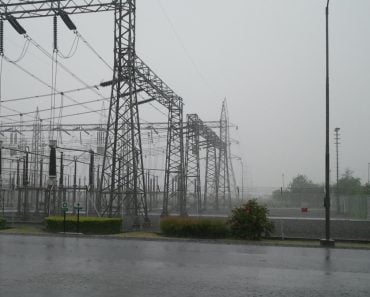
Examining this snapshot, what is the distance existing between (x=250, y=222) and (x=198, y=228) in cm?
243

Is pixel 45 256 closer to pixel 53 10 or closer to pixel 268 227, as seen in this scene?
pixel 268 227

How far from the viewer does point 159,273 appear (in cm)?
1166

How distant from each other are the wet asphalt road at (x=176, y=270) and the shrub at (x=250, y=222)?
3.29m

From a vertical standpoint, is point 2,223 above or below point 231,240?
above

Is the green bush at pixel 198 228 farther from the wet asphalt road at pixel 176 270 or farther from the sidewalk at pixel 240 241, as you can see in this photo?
the wet asphalt road at pixel 176 270

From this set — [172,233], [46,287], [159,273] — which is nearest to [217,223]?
[172,233]

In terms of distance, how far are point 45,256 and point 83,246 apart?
3.44 meters

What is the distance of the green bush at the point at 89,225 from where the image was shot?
943 inches

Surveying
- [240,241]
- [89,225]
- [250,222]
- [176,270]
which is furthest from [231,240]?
[176,270]

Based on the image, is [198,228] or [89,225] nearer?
[198,228]

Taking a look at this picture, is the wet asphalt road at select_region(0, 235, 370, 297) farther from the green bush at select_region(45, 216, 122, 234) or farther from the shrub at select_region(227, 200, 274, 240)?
the green bush at select_region(45, 216, 122, 234)

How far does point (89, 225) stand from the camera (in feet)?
78.8

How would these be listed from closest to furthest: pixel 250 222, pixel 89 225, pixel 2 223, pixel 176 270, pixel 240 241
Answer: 1. pixel 176 270
2. pixel 240 241
3. pixel 250 222
4. pixel 89 225
5. pixel 2 223

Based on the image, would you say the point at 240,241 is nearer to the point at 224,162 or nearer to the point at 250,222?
the point at 250,222
